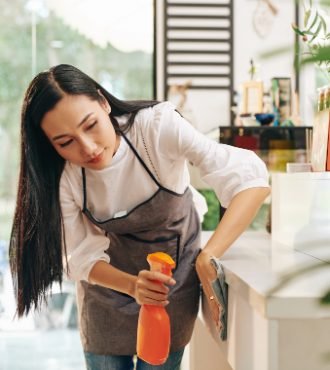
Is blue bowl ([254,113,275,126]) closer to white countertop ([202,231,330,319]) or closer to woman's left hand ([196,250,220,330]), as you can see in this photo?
white countertop ([202,231,330,319])

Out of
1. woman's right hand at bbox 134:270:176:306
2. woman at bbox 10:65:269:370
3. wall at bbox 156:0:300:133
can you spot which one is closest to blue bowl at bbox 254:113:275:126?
wall at bbox 156:0:300:133

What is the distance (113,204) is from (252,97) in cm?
184

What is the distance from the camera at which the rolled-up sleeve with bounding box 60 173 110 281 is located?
5.50ft

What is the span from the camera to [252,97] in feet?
11.2

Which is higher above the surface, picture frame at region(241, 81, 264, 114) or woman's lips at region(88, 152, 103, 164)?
picture frame at region(241, 81, 264, 114)

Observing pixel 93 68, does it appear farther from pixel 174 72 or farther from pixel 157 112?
pixel 157 112

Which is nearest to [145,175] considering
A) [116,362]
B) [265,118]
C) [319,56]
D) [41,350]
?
[116,362]

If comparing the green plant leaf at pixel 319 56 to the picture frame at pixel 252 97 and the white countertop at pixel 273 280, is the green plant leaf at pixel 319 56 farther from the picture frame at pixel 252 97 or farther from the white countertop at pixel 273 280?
the picture frame at pixel 252 97

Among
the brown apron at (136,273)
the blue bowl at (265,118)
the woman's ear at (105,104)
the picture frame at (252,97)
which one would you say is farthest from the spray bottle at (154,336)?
the picture frame at (252,97)

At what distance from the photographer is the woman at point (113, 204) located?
153 centimetres

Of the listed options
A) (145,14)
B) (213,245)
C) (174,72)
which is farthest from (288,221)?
(145,14)

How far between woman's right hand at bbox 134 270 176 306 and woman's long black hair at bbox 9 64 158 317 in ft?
1.01

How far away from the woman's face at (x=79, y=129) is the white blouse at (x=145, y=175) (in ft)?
0.36

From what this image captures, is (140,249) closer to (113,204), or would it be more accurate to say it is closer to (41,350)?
(113,204)
